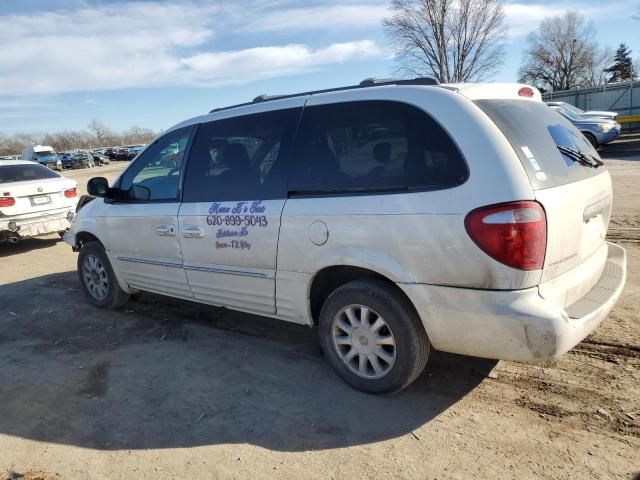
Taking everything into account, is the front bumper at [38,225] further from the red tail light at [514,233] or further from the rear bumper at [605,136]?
the rear bumper at [605,136]

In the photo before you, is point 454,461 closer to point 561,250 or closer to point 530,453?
point 530,453

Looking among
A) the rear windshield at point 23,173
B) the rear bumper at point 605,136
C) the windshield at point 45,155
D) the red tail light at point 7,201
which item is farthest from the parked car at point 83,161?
the rear bumper at point 605,136

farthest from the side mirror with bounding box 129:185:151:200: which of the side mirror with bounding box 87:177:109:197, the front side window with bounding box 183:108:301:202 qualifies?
the front side window with bounding box 183:108:301:202

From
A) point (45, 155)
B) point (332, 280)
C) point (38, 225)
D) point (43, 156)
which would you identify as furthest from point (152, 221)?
point (45, 155)

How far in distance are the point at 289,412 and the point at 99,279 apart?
3.18 m

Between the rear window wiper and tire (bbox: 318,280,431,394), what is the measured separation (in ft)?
4.47

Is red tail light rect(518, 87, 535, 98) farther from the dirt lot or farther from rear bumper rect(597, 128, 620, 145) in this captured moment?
rear bumper rect(597, 128, 620, 145)

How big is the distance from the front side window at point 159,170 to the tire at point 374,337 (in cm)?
186

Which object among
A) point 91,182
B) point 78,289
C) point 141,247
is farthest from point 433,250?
point 78,289

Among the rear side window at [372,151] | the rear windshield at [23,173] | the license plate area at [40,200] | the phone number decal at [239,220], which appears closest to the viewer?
the rear side window at [372,151]

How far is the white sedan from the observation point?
8570mm

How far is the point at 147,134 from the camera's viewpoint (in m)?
128

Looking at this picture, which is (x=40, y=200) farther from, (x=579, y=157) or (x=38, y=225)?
(x=579, y=157)

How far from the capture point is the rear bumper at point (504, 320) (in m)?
2.72
